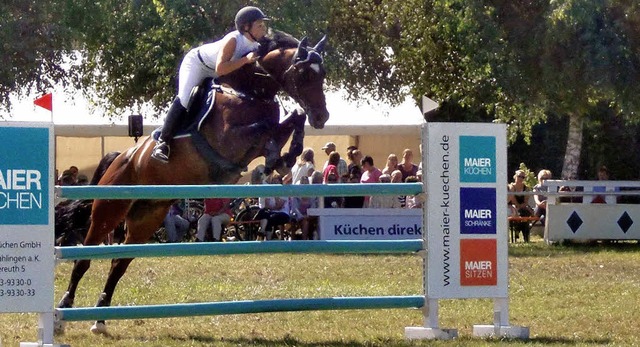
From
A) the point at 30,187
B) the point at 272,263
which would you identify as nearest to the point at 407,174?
the point at 272,263

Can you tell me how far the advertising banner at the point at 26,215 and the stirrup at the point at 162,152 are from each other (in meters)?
2.03

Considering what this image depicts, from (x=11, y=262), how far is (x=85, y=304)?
11.6ft

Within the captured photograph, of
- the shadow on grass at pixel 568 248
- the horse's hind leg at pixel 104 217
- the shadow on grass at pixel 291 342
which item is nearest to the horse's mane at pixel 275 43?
the horse's hind leg at pixel 104 217

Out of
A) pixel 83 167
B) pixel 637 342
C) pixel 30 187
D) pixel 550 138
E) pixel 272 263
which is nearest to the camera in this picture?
pixel 30 187

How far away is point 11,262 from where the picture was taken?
6605 mm

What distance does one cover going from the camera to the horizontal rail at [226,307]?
700cm

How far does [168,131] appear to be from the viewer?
879cm

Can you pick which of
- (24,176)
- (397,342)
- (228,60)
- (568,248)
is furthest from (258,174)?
(568,248)

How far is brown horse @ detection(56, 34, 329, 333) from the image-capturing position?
8.53 metres

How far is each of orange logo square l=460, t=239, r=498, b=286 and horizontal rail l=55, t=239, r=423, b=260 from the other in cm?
29

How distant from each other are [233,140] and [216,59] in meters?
0.60

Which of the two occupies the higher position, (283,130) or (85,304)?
(283,130)

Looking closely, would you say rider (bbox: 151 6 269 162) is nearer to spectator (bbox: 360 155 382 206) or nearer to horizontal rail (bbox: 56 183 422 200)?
horizontal rail (bbox: 56 183 422 200)

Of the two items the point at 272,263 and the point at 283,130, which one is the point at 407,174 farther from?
the point at 283,130
